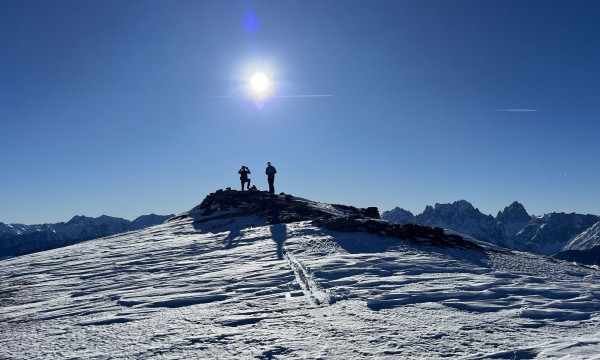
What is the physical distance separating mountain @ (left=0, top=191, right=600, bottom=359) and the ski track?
0.04 meters

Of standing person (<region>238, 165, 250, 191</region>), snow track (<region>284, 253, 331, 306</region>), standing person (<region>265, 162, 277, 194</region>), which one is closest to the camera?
snow track (<region>284, 253, 331, 306</region>)

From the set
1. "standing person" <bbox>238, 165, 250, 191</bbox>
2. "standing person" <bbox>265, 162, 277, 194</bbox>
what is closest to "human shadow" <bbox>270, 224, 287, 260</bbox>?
"standing person" <bbox>265, 162, 277, 194</bbox>

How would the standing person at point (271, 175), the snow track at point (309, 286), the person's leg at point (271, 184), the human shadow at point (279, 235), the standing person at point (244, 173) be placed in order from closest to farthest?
the snow track at point (309, 286)
the human shadow at point (279, 235)
the standing person at point (271, 175)
the person's leg at point (271, 184)
the standing person at point (244, 173)

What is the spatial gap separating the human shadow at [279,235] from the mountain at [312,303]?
18 cm

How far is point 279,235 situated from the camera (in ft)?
66.8

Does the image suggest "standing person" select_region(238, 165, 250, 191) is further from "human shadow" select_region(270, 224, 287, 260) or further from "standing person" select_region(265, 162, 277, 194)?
"human shadow" select_region(270, 224, 287, 260)

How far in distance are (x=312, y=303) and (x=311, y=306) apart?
23cm

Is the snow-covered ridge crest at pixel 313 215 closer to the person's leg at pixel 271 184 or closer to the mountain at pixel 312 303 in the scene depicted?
the mountain at pixel 312 303

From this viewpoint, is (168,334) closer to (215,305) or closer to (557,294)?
(215,305)

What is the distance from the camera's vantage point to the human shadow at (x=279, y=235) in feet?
53.7

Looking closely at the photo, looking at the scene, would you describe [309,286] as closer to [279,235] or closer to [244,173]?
[279,235]

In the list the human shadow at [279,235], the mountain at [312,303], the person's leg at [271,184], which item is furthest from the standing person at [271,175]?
the mountain at [312,303]

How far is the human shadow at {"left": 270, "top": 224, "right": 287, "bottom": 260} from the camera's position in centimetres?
1637

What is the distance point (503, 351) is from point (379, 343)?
2002mm
